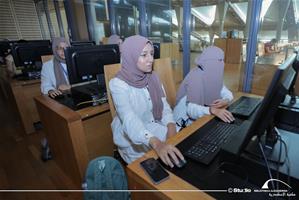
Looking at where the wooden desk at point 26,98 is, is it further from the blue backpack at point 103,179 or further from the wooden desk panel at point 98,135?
the blue backpack at point 103,179

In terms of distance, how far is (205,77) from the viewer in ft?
4.51

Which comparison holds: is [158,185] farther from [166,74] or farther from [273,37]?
[273,37]

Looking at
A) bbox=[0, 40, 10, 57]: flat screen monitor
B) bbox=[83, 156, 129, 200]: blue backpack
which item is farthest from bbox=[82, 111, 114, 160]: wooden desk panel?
bbox=[0, 40, 10, 57]: flat screen monitor

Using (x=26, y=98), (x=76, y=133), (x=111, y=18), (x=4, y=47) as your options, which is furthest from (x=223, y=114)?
(x=4, y=47)

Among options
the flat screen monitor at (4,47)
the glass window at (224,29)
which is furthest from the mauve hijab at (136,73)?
the flat screen monitor at (4,47)

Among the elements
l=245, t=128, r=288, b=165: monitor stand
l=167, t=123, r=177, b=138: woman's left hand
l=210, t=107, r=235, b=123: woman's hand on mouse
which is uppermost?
l=245, t=128, r=288, b=165: monitor stand

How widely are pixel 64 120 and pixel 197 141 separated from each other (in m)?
0.93

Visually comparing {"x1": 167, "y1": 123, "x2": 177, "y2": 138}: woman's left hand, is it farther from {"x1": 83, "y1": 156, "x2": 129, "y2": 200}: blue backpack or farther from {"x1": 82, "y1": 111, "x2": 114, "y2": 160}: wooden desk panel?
{"x1": 82, "y1": 111, "x2": 114, "y2": 160}: wooden desk panel

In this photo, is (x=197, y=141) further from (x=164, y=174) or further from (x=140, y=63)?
(x=140, y=63)

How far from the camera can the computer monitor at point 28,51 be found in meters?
2.55

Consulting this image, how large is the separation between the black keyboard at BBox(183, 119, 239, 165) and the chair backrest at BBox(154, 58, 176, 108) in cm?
73

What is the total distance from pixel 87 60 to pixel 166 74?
0.69 metres

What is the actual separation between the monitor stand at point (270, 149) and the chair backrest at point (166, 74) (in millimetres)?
1074

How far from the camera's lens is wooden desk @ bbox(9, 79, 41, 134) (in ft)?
8.26
